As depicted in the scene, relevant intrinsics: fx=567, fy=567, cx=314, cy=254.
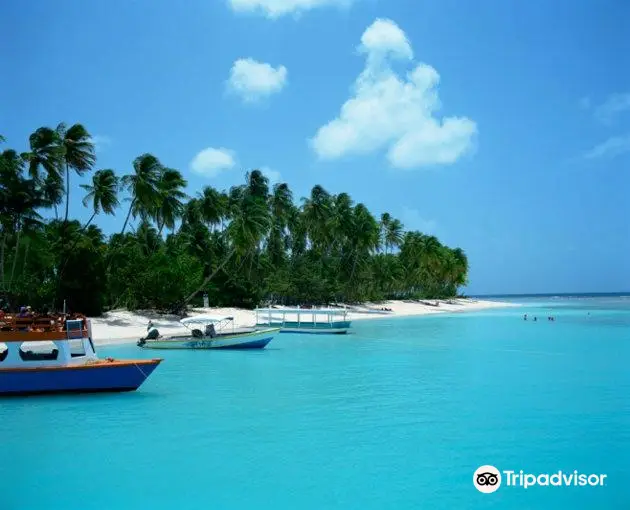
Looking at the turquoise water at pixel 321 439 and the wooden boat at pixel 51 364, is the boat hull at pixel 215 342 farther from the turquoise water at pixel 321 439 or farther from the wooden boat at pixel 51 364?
the wooden boat at pixel 51 364

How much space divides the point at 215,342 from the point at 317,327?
1450 cm

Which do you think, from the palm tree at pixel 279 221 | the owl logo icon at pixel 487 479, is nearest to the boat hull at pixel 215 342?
the owl logo icon at pixel 487 479

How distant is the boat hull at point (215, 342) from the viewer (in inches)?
1259

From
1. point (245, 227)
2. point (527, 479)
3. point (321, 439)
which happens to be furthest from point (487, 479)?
point (245, 227)

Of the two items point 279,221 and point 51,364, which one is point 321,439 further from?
point 279,221

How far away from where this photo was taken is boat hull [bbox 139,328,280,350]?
105ft

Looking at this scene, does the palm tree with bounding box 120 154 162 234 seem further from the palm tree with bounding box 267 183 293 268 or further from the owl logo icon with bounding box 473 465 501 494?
the owl logo icon with bounding box 473 465 501 494

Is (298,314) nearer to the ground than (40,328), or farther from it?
nearer to the ground

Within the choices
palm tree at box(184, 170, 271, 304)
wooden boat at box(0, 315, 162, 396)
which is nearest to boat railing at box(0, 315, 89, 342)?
wooden boat at box(0, 315, 162, 396)

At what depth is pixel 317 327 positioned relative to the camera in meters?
45.3

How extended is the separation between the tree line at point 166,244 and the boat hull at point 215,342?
13290mm

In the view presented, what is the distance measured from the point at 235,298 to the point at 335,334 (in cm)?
1850

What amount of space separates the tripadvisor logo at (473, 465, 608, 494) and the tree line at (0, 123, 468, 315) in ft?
118

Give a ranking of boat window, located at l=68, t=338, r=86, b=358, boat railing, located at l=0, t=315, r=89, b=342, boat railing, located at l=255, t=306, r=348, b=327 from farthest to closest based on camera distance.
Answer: boat railing, located at l=255, t=306, r=348, b=327
boat window, located at l=68, t=338, r=86, b=358
boat railing, located at l=0, t=315, r=89, b=342
